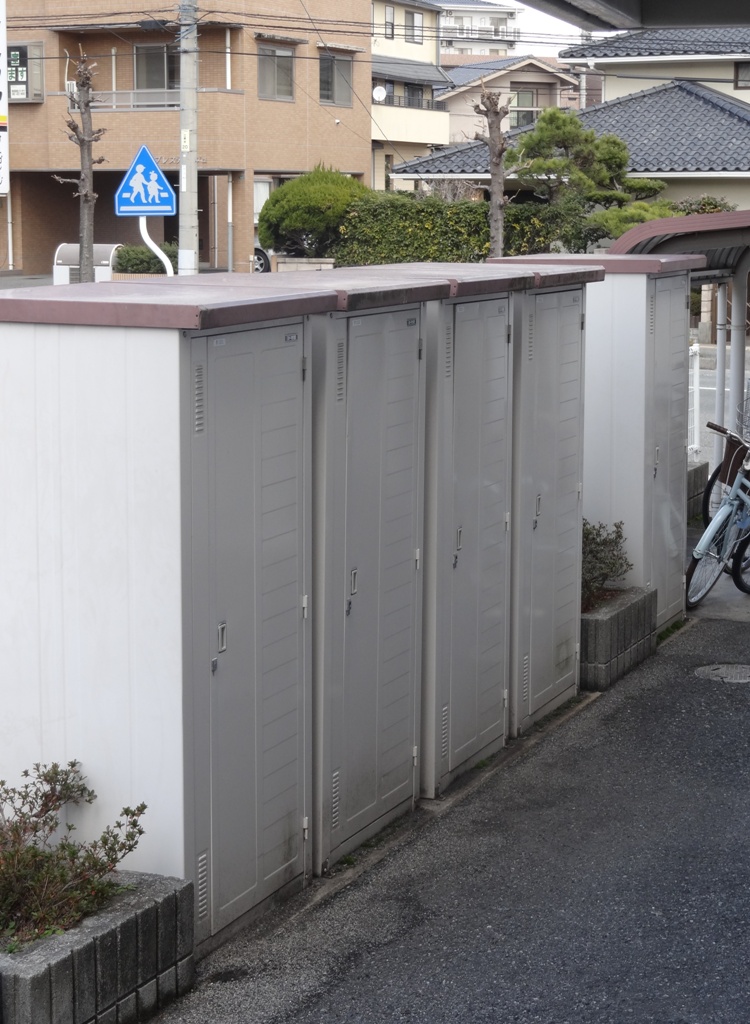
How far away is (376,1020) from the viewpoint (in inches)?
143

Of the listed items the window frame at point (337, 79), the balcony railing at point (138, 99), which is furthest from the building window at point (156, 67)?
the window frame at point (337, 79)

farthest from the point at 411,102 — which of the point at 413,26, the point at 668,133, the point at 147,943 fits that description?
the point at 147,943

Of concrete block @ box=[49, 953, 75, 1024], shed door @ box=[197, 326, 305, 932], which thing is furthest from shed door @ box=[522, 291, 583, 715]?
concrete block @ box=[49, 953, 75, 1024]

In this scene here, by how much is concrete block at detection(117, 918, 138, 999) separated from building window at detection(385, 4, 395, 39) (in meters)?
46.4

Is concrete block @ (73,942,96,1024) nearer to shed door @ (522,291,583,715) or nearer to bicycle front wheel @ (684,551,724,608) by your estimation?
shed door @ (522,291,583,715)

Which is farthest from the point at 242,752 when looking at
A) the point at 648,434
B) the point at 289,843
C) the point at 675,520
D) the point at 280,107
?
the point at 280,107

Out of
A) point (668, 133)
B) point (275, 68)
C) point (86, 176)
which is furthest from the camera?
point (275, 68)

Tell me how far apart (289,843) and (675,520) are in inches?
167

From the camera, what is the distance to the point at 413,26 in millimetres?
47906

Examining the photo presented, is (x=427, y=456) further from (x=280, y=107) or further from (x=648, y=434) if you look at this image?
(x=280, y=107)

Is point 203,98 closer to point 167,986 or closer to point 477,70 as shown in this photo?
point 477,70

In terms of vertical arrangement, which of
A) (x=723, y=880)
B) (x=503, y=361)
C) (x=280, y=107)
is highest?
(x=280, y=107)

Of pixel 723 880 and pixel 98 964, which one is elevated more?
pixel 98 964

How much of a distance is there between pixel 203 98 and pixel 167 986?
31.9m
